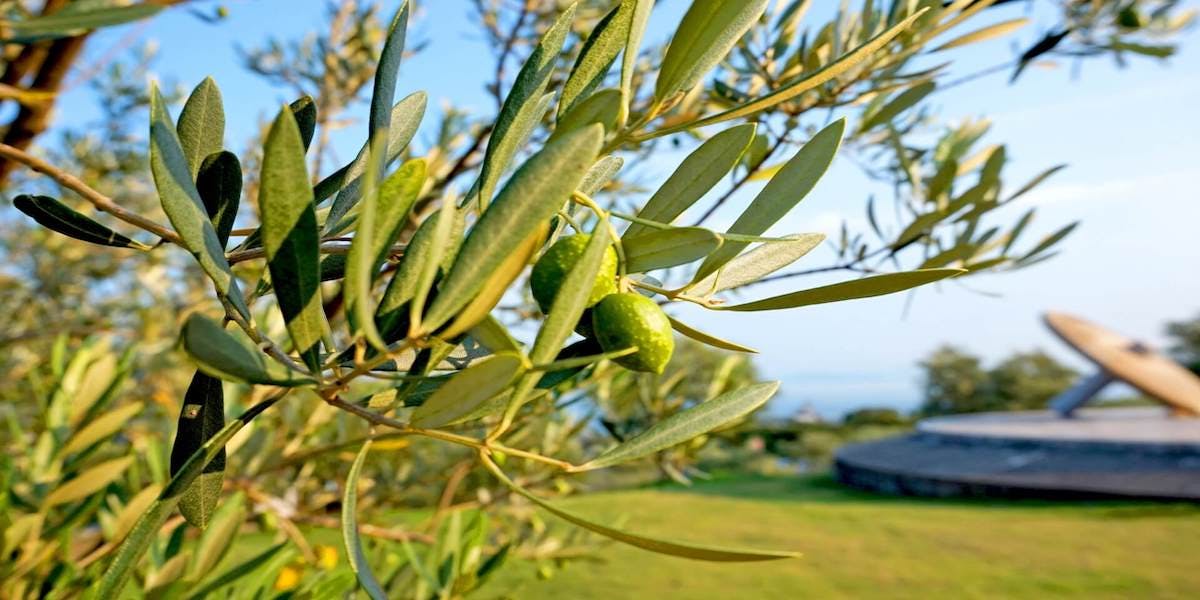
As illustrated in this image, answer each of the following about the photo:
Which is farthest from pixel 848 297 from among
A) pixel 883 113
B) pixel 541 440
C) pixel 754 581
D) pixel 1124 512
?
pixel 1124 512

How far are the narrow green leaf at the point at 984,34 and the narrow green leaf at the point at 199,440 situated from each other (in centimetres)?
66

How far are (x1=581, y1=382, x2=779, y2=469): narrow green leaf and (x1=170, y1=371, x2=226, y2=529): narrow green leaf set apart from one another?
0.63 ft

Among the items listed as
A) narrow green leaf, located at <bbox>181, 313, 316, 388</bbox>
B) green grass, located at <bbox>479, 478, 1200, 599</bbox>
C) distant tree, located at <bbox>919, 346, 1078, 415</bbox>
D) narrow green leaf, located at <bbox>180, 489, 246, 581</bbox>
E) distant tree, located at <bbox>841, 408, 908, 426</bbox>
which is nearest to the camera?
narrow green leaf, located at <bbox>181, 313, 316, 388</bbox>

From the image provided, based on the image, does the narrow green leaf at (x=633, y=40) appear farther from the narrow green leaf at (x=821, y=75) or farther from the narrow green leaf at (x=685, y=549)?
the narrow green leaf at (x=685, y=549)

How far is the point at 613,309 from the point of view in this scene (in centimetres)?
37

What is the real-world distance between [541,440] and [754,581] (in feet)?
12.0

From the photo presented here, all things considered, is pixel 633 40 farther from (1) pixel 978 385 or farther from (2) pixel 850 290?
(1) pixel 978 385

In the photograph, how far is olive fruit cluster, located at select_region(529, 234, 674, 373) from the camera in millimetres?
367

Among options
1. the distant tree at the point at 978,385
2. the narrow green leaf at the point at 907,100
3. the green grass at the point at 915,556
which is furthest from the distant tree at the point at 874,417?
the narrow green leaf at the point at 907,100

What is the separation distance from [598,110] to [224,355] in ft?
0.54

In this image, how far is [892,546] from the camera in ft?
18.4

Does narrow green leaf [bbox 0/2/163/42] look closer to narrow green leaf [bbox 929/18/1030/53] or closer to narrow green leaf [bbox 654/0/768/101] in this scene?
narrow green leaf [bbox 654/0/768/101]

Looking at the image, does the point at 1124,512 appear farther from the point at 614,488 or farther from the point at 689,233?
the point at 689,233

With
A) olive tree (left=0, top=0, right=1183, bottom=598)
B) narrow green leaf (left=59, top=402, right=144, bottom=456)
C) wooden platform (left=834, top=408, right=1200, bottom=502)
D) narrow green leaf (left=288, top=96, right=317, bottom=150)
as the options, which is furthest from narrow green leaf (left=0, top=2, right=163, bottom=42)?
wooden platform (left=834, top=408, right=1200, bottom=502)
